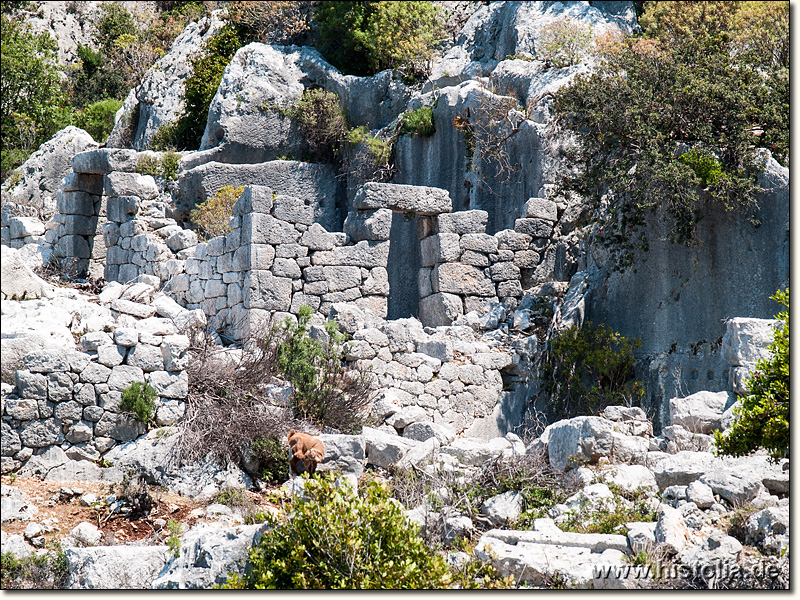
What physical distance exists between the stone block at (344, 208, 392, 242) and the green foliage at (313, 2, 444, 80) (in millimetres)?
8139

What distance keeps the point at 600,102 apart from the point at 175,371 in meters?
6.67

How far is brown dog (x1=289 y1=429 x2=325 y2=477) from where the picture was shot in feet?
28.9

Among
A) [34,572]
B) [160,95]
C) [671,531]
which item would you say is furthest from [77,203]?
[671,531]

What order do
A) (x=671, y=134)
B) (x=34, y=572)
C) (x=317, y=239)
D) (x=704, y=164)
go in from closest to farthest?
(x=34, y=572), (x=704, y=164), (x=671, y=134), (x=317, y=239)

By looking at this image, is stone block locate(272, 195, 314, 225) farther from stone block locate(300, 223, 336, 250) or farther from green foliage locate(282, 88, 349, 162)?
green foliage locate(282, 88, 349, 162)

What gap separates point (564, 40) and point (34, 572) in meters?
15.0

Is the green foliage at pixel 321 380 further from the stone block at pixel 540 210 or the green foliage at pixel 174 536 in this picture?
the stone block at pixel 540 210

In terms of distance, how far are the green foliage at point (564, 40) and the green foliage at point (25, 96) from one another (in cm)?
1012

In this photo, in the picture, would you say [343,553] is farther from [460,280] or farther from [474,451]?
[460,280]

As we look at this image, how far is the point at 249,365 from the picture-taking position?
35.8 feet

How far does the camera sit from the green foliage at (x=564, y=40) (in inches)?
719

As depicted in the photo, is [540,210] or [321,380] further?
[540,210]
